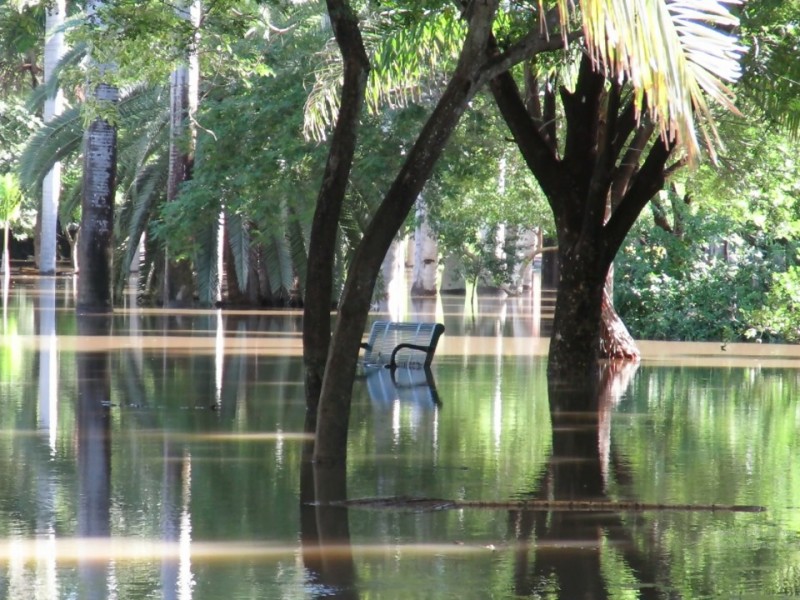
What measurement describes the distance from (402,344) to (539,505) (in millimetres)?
9696

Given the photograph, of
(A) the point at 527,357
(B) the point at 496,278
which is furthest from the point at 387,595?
(B) the point at 496,278

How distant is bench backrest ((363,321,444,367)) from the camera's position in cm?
1856

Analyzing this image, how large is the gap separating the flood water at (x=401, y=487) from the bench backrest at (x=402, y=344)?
22.0 inches

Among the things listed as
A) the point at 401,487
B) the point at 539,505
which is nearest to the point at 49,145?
the point at 401,487

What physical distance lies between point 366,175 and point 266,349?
524 centimetres

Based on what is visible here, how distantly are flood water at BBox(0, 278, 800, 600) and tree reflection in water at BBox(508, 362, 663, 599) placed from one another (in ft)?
0.08

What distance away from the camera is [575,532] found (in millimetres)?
7953

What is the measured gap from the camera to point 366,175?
83.0 ft

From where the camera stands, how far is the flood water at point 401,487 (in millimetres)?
6777

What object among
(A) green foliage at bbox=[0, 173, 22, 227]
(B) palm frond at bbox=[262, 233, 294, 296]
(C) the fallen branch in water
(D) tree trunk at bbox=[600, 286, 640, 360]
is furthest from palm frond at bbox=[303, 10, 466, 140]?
(A) green foliage at bbox=[0, 173, 22, 227]

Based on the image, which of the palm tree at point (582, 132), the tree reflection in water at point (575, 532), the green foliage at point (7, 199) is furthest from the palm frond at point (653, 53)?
the green foliage at point (7, 199)

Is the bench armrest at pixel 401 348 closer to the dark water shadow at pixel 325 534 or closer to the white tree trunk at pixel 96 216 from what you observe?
the dark water shadow at pixel 325 534

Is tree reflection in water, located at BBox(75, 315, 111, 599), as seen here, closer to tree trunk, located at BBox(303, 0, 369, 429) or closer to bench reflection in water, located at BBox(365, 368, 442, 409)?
tree trunk, located at BBox(303, 0, 369, 429)

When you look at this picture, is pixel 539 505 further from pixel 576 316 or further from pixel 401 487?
pixel 576 316
